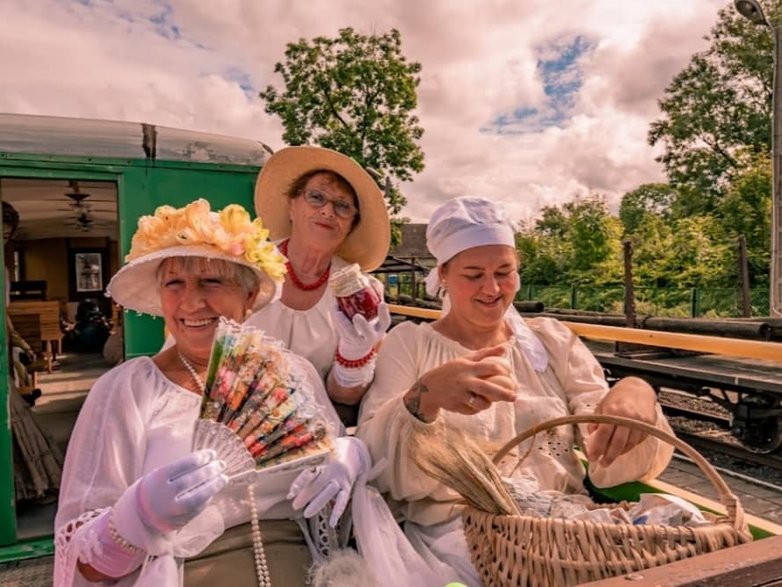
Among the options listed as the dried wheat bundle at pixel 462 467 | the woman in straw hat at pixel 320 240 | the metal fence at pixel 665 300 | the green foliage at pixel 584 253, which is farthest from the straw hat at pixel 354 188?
the green foliage at pixel 584 253

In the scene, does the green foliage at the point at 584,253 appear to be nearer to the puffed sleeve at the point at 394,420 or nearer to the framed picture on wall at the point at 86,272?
the framed picture on wall at the point at 86,272

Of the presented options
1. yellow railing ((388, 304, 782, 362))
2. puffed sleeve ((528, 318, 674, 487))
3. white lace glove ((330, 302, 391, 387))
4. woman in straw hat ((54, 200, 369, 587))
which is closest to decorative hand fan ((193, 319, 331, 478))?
woman in straw hat ((54, 200, 369, 587))

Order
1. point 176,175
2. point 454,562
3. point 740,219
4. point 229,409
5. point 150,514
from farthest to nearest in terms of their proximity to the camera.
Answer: point 740,219, point 176,175, point 454,562, point 229,409, point 150,514

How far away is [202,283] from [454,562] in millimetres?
1030

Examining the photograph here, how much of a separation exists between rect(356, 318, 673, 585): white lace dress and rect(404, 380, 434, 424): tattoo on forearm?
0.02 m

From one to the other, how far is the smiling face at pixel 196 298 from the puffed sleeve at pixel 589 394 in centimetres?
109

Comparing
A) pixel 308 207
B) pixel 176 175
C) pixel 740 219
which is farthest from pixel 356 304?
pixel 740 219

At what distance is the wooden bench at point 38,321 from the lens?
293 inches

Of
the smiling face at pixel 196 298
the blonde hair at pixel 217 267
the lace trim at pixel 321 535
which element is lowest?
the lace trim at pixel 321 535

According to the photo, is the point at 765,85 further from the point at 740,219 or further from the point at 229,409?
the point at 229,409

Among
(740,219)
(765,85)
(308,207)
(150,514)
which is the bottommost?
(150,514)

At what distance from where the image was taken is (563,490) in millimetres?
1991

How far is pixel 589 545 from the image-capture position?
1152 millimetres

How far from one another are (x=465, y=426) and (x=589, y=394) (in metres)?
0.46
